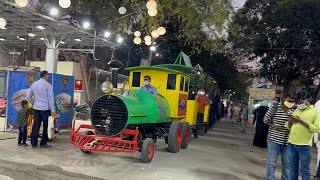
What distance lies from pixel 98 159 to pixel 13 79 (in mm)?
4657

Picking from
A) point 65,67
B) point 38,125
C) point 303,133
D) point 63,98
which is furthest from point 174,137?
point 65,67

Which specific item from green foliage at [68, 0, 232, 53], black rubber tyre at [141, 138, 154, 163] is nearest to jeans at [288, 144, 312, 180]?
black rubber tyre at [141, 138, 154, 163]

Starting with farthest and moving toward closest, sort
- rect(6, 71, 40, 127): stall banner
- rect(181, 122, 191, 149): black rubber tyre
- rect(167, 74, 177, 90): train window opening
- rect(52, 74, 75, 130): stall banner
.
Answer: rect(52, 74, 75, 130): stall banner
rect(6, 71, 40, 127): stall banner
rect(181, 122, 191, 149): black rubber tyre
rect(167, 74, 177, 90): train window opening

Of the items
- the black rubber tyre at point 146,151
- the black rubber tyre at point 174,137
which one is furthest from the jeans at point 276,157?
the black rubber tyre at point 174,137

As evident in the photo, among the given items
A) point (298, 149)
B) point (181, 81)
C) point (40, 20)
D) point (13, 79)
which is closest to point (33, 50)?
point (40, 20)

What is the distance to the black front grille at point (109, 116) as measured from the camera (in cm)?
753

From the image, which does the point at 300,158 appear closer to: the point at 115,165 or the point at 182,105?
the point at 115,165

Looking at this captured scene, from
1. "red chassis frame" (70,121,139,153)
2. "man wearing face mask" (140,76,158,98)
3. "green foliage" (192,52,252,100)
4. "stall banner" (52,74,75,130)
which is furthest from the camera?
"green foliage" (192,52,252,100)

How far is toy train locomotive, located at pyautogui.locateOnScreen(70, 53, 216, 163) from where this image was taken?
7.53 m

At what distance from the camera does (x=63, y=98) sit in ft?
36.2

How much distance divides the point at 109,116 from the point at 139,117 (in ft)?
2.40

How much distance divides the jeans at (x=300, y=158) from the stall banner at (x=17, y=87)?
307 inches

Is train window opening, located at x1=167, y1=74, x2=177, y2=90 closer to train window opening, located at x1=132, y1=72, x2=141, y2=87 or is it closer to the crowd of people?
train window opening, located at x1=132, y1=72, x2=141, y2=87

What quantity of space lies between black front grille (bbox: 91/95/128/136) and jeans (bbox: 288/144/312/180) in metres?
3.41
